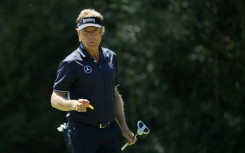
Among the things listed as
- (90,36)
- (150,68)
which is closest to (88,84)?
(90,36)

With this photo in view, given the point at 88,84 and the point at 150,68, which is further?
the point at 150,68

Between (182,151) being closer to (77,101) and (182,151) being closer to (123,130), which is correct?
(123,130)

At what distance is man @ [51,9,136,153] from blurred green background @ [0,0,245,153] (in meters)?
6.90

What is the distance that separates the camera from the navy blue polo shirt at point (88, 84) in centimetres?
566

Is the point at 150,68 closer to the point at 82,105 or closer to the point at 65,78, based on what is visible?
the point at 65,78

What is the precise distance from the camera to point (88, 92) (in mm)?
5699

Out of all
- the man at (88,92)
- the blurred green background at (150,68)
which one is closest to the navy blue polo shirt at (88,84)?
the man at (88,92)

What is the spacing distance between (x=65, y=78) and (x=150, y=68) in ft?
27.9

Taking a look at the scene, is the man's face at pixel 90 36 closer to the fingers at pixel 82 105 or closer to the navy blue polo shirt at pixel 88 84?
the navy blue polo shirt at pixel 88 84

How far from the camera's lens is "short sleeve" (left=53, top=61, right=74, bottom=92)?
5.64m

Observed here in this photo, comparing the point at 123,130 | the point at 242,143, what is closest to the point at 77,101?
the point at 123,130

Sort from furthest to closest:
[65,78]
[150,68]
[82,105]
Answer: [150,68], [65,78], [82,105]

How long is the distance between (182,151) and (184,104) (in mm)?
1044

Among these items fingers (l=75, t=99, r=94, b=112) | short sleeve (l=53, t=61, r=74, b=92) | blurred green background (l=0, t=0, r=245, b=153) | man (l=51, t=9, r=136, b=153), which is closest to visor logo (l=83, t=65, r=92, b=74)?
man (l=51, t=9, r=136, b=153)
